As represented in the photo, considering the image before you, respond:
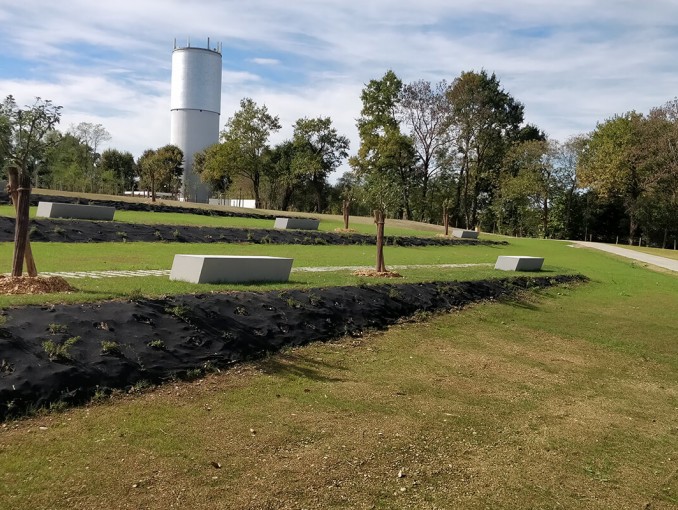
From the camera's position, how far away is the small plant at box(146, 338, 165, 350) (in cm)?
620

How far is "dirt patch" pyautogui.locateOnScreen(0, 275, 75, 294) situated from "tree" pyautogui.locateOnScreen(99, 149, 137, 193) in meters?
56.2

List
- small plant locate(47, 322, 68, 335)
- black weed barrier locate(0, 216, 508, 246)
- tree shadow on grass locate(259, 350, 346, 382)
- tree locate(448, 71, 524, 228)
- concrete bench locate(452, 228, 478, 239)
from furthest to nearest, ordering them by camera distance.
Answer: tree locate(448, 71, 524, 228) < concrete bench locate(452, 228, 478, 239) < black weed barrier locate(0, 216, 508, 246) < tree shadow on grass locate(259, 350, 346, 382) < small plant locate(47, 322, 68, 335)

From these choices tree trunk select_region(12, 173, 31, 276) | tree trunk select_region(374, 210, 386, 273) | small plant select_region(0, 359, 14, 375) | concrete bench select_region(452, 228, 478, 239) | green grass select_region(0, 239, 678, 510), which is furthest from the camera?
concrete bench select_region(452, 228, 478, 239)

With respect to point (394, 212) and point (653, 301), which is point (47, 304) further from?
point (394, 212)

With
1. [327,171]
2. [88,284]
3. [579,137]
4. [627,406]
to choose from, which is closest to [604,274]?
[627,406]

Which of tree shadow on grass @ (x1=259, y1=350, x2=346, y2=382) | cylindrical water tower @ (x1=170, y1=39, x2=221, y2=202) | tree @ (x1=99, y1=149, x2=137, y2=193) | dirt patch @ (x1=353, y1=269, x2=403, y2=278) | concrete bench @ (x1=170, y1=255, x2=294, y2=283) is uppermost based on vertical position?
cylindrical water tower @ (x1=170, y1=39, x2=221, y2=202)

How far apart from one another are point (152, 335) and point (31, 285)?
2109 mm

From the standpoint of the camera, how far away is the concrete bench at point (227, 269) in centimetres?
897

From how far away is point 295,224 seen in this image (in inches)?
982

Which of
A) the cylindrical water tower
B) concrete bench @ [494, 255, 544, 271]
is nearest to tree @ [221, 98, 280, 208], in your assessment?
the cylindrical water tower

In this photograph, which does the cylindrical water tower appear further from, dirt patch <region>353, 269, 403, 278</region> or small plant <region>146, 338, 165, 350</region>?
small plant <region>146, 338, 165, 350</region>

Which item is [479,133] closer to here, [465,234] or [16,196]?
[465,234]

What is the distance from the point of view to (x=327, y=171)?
53750 millimetres

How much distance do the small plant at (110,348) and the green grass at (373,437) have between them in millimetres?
603
